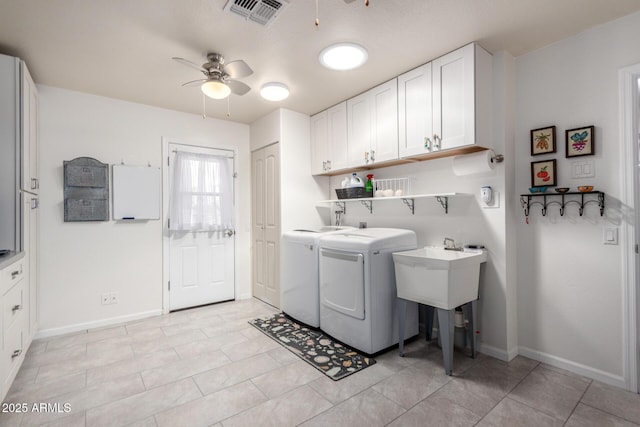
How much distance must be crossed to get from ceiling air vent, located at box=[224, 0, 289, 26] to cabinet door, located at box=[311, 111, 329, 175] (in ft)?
5.88

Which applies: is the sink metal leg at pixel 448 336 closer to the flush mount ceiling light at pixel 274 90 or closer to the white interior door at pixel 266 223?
the white interior door at pixel 266 223

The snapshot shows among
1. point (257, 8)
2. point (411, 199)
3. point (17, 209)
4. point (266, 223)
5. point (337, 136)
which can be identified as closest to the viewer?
point (257, 8)

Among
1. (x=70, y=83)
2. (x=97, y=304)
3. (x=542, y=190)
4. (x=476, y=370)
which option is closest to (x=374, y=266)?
A: (x=476, y=370)

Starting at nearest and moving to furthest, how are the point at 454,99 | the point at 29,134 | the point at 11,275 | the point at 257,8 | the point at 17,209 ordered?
the point at 257,8 → the point at 11,275 → the point at 17,209 → the point at 454,99 → the point at 29,134

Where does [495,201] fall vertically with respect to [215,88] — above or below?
below

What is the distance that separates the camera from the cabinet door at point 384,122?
2.88 metres

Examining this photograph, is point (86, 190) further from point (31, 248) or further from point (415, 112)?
point (415, 112)

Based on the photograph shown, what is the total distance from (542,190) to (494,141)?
1.69ft

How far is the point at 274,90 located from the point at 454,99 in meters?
1.60

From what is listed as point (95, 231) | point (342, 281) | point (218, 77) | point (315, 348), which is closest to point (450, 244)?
point (342, 281)

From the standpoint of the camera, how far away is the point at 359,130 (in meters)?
3.27

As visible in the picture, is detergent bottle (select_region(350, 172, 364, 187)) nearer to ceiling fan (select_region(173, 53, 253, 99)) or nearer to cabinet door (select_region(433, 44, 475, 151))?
cabinet door (select_region(433, 44, 475, 151))

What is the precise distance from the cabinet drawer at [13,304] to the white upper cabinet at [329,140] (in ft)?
9.48

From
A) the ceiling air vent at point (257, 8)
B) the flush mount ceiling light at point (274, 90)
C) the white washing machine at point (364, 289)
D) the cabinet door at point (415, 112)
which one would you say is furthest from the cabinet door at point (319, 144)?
the ceiling air vent at point (257, 8)
